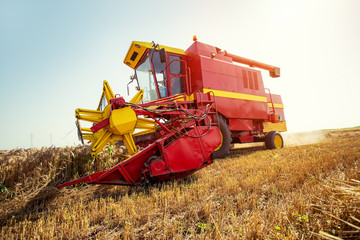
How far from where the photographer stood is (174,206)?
79.8 inches

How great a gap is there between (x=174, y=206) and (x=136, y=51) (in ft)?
15.3

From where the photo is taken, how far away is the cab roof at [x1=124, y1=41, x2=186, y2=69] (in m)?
5.09

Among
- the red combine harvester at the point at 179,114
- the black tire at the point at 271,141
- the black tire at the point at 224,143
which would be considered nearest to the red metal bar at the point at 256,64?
the red combine harvester at the point at 179,114

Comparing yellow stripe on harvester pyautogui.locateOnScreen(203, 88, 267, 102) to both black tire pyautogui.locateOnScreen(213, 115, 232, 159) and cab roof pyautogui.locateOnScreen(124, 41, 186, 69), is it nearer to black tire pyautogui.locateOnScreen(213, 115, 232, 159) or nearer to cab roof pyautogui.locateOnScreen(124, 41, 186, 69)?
black tire pyautogui.locateOnScreen(213, 115, 232, 159)

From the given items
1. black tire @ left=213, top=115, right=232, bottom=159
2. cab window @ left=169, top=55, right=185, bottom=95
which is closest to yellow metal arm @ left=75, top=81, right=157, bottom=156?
cab window @ left=169, top=55, right=185, bottom=95

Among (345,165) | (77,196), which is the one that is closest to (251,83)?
(345,165)

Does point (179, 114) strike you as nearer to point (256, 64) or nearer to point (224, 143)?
point (224, 143)

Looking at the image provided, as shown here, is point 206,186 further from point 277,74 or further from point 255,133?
point 277,74

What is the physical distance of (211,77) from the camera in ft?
18.4

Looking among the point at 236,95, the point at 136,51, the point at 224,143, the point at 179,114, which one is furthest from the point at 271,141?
the point at 136,51

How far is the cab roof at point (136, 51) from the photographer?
5.09m

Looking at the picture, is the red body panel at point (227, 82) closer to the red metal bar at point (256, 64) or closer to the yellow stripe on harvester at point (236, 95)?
the yellow stripe on harvester at point (236, 95)

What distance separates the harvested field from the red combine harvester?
428 mm

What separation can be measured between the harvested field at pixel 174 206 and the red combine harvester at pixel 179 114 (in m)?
0.43
